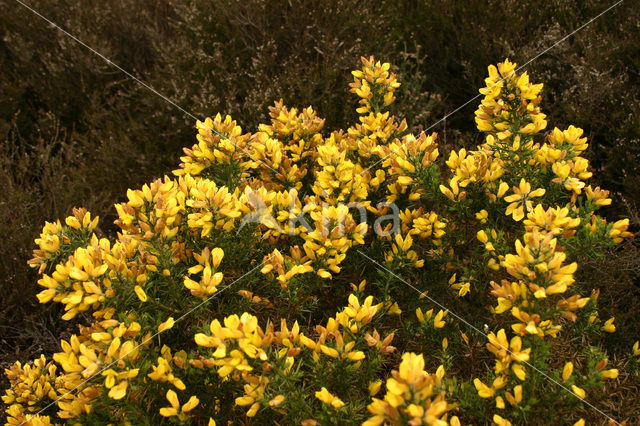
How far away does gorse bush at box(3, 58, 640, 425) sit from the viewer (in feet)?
4.59

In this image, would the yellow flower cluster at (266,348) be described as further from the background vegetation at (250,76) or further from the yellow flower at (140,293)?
the background vegetation at (250,76)

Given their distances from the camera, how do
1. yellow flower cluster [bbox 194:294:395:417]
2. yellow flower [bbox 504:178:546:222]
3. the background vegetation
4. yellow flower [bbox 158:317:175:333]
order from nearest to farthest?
yellow flower cluster [bbox 194:294:395:417], yellow flower [bbox 158:317:175:333], yellow flower [bbox 504:178:546:222], the background vegetation

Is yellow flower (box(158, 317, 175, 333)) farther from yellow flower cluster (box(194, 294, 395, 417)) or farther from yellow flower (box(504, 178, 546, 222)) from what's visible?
yellow flower (box(504, 178, 546, 222))

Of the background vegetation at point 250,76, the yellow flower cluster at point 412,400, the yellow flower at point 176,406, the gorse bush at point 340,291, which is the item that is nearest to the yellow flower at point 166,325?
the gorse bush at point 340,291

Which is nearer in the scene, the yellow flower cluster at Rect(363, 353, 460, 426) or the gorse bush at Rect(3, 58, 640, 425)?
the yellow flower cluster at Rect(363, 353, 460, 426)

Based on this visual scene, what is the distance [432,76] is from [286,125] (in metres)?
2.01

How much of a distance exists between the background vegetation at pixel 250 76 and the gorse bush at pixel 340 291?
1313 millimetres

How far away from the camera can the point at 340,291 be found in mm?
1983

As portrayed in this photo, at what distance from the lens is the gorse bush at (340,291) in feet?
4.59

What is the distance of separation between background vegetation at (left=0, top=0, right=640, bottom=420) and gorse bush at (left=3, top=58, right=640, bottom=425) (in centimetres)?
131

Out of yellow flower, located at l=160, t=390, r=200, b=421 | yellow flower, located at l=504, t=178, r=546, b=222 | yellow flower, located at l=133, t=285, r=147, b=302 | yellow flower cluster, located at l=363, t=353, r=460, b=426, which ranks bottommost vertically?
yellow flower, located at l=160, t=390, r=200, b=421

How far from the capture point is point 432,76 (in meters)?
3.92

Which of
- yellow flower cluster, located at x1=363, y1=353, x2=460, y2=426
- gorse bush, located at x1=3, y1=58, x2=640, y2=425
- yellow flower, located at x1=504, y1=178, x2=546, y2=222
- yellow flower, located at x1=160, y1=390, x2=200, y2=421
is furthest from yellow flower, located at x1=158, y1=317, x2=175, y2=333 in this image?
yellow flower, located at x1=504, y1=178, x2=546, y2=222

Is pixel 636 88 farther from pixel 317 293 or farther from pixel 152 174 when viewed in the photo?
pixel 152 174
